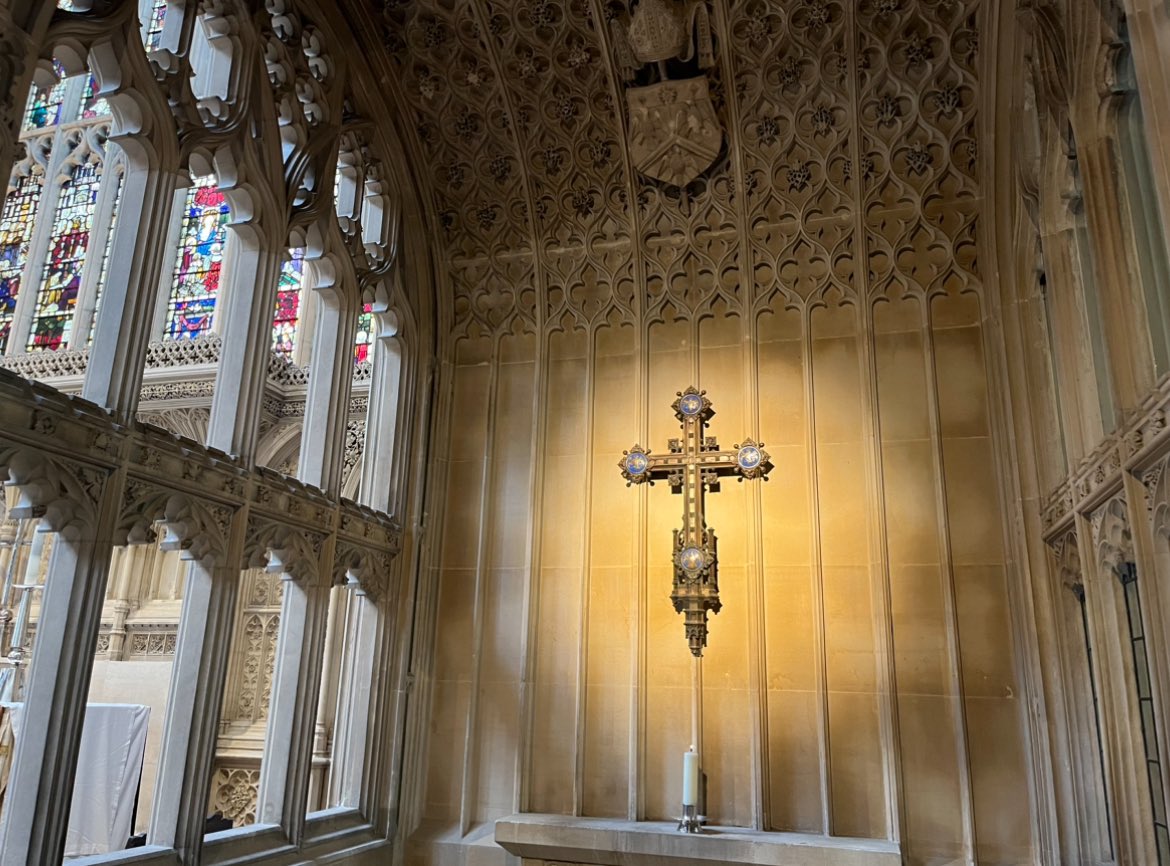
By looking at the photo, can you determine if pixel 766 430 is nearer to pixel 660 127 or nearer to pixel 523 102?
pixel 660 127

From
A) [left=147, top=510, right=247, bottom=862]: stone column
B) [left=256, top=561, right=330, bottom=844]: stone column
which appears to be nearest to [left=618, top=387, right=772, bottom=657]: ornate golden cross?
[left=256, top=561, right=330, bottom=844]: stone column

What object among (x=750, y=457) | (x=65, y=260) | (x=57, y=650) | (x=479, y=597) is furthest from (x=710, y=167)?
(x=65, y=260)

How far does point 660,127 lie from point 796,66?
1.05m

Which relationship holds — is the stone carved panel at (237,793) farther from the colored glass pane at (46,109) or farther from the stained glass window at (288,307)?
the colored glass pane at (46,109)

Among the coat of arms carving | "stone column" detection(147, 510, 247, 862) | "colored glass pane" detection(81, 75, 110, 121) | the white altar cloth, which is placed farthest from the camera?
"colored glass pane" detection(81, 75, 110, 121)

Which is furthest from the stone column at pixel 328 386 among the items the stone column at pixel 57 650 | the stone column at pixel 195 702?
the stone column at pixel 57 650

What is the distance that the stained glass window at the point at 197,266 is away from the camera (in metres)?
10.5

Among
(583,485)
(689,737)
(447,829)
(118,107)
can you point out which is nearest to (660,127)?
(583,485)

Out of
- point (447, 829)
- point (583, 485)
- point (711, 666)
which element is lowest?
point (447, 829)

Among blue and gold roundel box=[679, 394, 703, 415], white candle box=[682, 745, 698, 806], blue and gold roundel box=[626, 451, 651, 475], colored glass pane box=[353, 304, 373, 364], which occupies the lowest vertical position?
white candle box=[682, 745, 698, 806]

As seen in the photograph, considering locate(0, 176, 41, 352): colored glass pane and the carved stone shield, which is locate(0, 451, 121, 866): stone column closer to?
the carved stone shield

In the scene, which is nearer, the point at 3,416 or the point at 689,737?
the point at 3,416

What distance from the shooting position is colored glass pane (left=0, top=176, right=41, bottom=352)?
11.4 m

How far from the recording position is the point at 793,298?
6777mm
